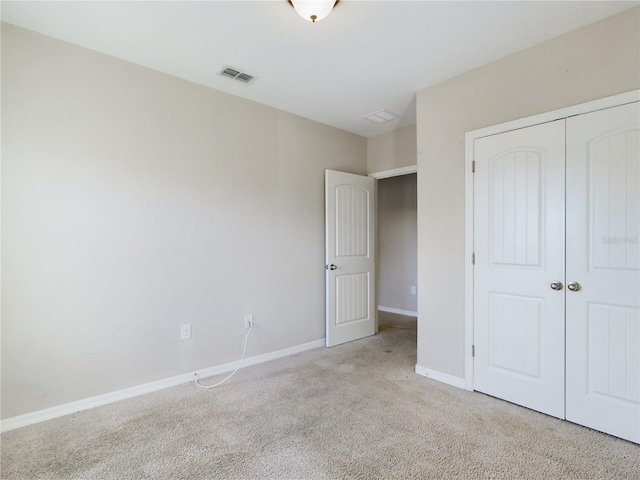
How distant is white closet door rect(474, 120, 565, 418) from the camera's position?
2.16 m

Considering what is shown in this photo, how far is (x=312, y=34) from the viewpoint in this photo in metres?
2.14

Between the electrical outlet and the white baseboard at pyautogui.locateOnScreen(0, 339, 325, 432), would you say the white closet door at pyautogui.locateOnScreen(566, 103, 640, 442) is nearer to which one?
the white baseboard at pyautogui.locateOnScreen(0, 339, 325, 432)

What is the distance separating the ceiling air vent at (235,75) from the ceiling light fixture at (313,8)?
0.91m

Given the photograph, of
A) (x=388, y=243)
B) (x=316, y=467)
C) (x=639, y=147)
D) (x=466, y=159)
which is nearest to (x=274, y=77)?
(x=466, y=159)

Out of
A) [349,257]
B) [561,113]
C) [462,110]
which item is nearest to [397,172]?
[349,257]

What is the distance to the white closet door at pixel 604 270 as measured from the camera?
6.17 feet

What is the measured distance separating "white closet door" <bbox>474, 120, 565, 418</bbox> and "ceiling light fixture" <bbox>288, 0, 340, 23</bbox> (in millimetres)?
1509

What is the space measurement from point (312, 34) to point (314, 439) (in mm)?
2584

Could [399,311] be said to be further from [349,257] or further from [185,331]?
[185,331]

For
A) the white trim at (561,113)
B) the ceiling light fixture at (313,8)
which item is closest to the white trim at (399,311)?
the white trim at (561,113)

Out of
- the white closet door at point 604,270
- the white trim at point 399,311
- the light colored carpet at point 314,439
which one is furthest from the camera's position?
the white trim at point 399,311

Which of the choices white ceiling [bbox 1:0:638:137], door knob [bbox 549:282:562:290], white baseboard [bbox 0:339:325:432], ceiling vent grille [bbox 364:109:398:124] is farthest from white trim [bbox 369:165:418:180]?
white baseboard [bbox 0:339:325:432]

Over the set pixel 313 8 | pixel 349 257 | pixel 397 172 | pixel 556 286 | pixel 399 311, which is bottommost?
pixel 399 311

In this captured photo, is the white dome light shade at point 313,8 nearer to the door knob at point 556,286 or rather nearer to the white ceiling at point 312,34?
the white ceiling at point 312,34
